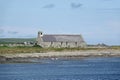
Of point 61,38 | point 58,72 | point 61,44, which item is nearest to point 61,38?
point 61,38

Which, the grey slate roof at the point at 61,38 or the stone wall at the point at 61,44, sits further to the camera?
the grey slate roof at the point at 61,38

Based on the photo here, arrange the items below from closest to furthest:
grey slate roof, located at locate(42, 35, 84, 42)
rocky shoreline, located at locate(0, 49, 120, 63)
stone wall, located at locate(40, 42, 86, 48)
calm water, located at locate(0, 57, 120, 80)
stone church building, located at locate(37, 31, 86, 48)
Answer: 1. calm water, located at locate(0, 57, 120, 80)
2. rocky shoreline, located at locate(0, 49, 120, 63)
3. stone wall, located at locate(40, 42, 86, 48)
4. stone church building, located at locate(37, 31, 86, 48)
5. grey slate roof, located at locate(42, 35, 84, 42)

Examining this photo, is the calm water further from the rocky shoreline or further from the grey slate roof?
the grey slate roof

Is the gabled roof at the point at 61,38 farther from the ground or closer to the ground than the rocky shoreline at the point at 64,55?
farther from the ground

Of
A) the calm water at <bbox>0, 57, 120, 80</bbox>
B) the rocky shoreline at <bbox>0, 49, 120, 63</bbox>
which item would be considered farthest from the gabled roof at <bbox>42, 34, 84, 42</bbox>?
the calm water at <bbox>0, 57, 120, 80</bbox>

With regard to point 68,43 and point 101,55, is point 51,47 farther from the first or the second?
point 101,55

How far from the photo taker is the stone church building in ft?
424

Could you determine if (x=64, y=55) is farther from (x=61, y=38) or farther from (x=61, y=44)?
(x=61, y=38)

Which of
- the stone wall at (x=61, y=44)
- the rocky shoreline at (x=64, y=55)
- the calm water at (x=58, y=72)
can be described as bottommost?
the calm water at (x=58, y=72)

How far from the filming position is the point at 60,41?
130 metres

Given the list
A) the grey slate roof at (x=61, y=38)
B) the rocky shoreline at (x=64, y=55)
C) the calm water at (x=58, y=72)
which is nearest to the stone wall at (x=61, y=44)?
the grey slate roof at (x=61, y=38)

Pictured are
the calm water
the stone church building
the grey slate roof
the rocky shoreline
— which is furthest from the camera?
the grey slate roof

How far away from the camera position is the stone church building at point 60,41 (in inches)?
5084

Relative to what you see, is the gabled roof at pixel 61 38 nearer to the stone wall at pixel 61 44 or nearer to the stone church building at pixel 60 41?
the stone church building at pixel 60 41
